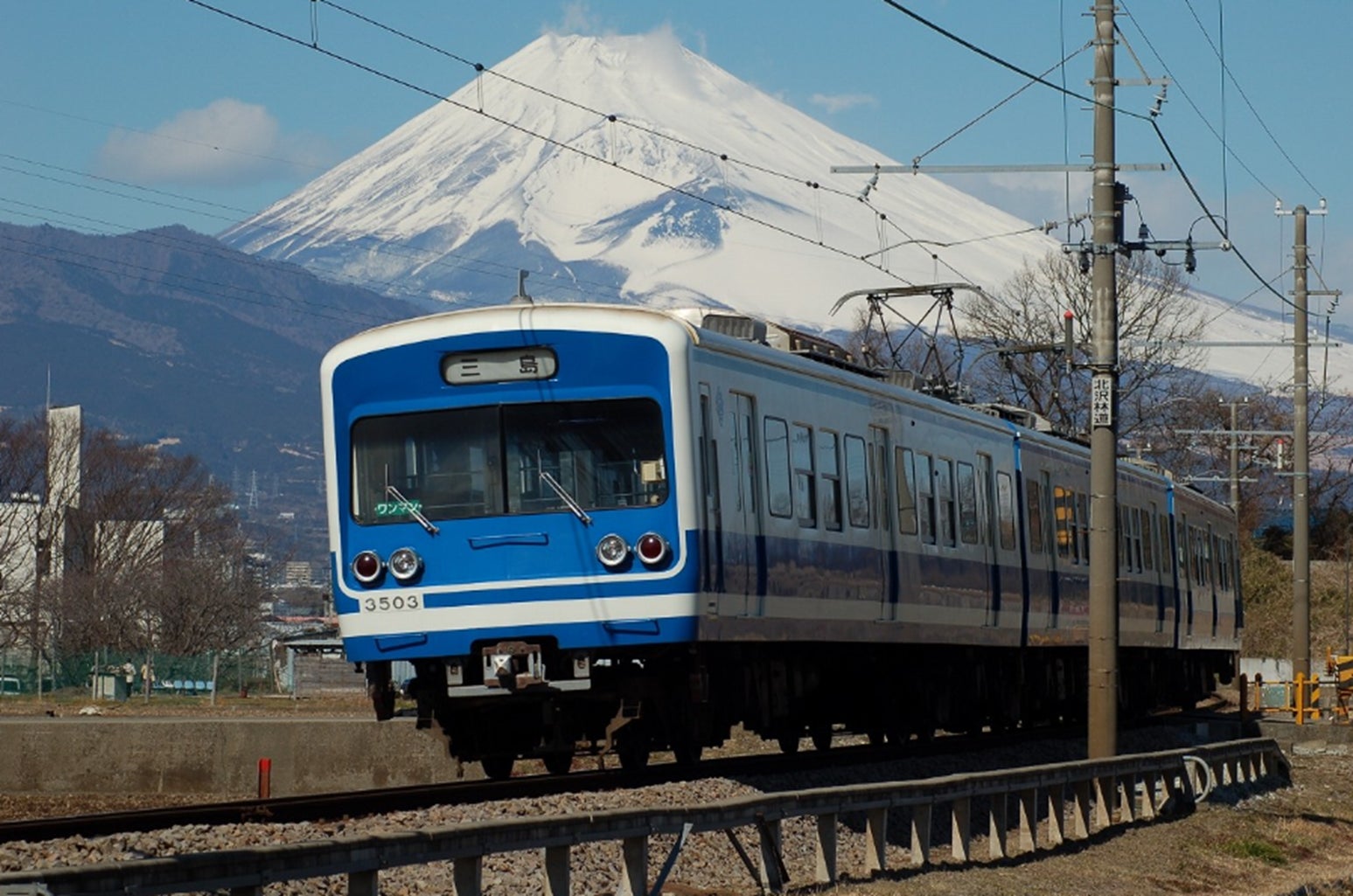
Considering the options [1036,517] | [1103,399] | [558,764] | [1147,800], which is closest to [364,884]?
[558,764]

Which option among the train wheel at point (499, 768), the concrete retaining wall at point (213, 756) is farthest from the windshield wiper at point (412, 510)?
the concrete retaining wall at point (213, 756)

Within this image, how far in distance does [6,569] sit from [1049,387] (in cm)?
4645

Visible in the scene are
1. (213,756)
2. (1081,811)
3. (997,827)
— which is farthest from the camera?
(213,756)

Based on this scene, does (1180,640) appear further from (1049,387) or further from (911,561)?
(1049,387)

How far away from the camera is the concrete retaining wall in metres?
27.0

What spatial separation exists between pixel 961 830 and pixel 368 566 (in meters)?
4.38

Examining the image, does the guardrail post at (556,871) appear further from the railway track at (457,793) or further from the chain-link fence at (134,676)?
the chain-link fence at (134,676)

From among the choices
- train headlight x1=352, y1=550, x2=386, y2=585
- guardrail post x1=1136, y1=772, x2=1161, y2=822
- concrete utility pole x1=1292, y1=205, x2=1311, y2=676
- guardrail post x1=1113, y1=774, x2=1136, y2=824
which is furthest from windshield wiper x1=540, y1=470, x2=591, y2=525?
concrete utility pole x1=1292, y1=205, x2=1311, y2=676

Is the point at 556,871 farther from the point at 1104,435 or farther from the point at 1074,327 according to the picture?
the point at 1074,327

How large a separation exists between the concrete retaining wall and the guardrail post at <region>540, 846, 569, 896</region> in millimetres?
15283

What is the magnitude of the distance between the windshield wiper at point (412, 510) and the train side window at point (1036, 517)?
33.2 ft

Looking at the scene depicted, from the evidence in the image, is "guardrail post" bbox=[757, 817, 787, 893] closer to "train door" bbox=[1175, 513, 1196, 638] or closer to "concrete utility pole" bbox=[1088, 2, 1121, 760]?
"concrete utility pole" bbox=[1088, 2, 1121, 760]

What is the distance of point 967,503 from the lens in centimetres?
2220

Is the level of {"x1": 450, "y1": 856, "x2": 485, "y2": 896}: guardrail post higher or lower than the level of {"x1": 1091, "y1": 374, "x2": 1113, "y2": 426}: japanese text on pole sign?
lower
